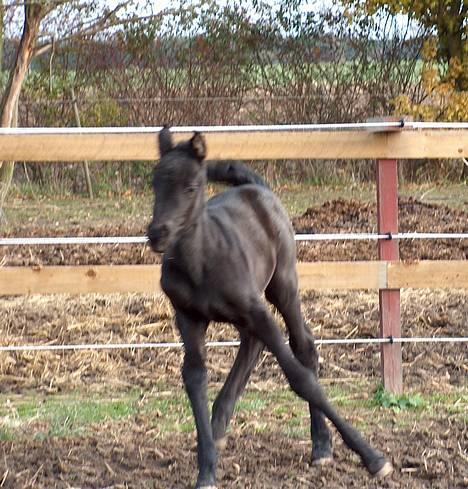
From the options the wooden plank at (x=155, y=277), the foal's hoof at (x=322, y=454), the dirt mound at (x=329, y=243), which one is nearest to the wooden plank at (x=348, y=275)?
the wooden plank at (x=155, y=277)

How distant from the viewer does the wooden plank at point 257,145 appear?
6.07 m

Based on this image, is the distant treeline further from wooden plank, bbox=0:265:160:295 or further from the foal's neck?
the foal's neck

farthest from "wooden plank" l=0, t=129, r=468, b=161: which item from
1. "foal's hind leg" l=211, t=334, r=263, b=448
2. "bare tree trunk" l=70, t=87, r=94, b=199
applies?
"bare tree trunk" l=70, t=87, r=94, b=199

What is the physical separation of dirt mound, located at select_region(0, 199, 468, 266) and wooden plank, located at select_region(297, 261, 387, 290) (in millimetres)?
2677

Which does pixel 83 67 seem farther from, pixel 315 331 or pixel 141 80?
pixel 315 331

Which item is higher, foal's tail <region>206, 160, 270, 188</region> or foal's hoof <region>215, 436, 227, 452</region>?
foal's tail <region>206, 160, 270, 188</region>

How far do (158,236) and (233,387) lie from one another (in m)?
1.40

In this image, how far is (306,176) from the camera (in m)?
16.9

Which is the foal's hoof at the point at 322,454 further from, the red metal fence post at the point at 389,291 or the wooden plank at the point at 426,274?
the wooden plank at the point at 426,274

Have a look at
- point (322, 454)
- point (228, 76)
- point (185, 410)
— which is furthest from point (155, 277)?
point (228, 76)

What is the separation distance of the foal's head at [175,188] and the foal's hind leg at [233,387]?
114cm

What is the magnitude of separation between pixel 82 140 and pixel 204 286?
1890mm

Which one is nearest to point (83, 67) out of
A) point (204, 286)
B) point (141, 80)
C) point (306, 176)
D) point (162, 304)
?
point (141, 80)

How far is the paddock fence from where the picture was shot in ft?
19.9
